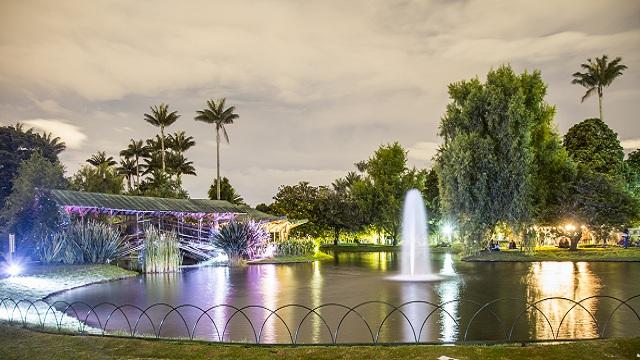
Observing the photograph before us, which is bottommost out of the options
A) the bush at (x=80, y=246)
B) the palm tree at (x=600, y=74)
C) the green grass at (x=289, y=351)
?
the green grass at (x=289, y=351)

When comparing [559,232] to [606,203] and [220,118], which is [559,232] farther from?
[220,118]

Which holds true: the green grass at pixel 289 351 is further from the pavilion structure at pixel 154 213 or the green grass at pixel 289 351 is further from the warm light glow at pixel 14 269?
the pavilion structure at pixel 154 213

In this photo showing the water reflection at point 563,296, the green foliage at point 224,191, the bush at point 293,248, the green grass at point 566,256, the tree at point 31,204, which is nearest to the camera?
the water reflection at point 563,296

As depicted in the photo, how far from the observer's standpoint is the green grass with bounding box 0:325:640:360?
907 centimetres

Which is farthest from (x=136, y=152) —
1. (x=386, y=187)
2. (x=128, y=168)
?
(x=386, y=187)

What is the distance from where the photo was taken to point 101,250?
3109 centimetres

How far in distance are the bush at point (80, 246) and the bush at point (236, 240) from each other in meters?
8.13

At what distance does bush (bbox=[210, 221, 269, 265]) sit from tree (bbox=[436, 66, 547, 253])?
14304mm

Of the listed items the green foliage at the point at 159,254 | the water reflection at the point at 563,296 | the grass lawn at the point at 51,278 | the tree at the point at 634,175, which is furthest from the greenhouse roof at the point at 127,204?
the tree at the point at 634,175

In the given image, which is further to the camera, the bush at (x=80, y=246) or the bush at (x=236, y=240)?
the bush at (x=236, y=240)

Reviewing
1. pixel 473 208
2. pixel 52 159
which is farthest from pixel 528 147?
pixel 52 159

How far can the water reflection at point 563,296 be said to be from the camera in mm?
12844

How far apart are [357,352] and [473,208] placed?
3197 centimetres

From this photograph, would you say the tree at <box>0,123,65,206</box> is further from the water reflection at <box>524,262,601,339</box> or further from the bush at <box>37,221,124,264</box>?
the water reflection at <box>524,262,601,339</box>
